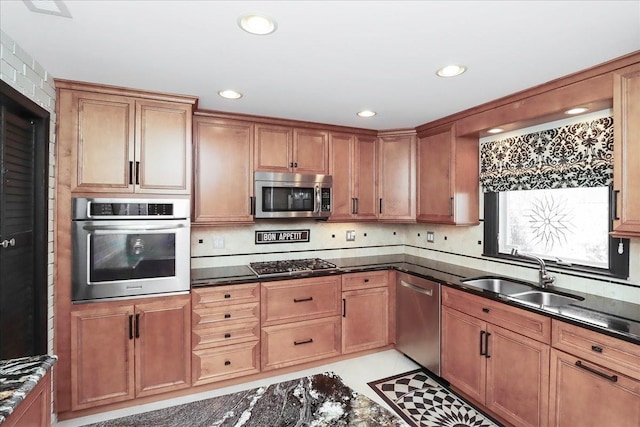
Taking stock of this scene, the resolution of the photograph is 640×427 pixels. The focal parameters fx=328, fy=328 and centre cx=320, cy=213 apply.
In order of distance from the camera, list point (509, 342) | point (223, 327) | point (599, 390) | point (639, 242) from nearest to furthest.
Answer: point (599, 390), point (639, 242), point (509, 342), point (223, 327)

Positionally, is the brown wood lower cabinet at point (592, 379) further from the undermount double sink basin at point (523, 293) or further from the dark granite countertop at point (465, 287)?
the undermount double sink basin at point (523, 293)

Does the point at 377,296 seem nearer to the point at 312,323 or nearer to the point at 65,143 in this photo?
the point at 312,323

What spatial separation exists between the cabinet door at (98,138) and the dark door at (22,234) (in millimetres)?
223

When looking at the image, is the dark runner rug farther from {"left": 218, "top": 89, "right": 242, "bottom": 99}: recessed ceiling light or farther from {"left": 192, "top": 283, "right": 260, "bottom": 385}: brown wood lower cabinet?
{"left": 218, "top": 89, "right": 242, "bottom": 99}: recessed ceiling light

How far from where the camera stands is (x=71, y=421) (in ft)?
7.61

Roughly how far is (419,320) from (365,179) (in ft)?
5.01

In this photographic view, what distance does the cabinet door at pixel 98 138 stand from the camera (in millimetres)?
2277

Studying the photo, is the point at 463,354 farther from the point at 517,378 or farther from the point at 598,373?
the point at 598,373

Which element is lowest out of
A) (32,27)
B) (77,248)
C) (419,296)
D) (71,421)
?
(71,421)

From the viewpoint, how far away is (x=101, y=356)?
2.35 m

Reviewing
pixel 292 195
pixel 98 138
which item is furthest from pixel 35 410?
pixel 292 195

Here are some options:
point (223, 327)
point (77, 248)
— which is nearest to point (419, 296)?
point (223, 327)

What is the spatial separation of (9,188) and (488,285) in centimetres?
346

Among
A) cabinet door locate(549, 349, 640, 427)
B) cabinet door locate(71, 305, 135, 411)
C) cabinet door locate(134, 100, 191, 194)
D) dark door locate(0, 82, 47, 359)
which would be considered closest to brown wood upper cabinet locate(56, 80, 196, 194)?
cabinet door locate(134, 100, 191, 194)
